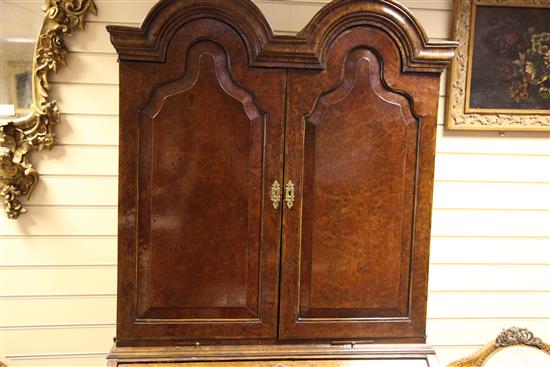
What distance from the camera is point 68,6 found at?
197 cm

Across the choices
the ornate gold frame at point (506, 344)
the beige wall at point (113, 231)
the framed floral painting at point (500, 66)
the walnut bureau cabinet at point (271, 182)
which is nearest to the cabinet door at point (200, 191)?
the walnut bureau cabinet at point (271, 182)

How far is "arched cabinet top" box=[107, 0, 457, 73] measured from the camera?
147 centimetres

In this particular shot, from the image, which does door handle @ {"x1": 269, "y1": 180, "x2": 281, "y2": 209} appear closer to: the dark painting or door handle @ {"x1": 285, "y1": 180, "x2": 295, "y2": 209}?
door handle @ {"x1": 285, "y1": 180, "x2": 295, "y2": 209}

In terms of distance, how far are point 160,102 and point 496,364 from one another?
149cm

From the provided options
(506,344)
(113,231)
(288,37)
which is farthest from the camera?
(113,231)

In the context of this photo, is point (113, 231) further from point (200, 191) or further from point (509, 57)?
point (509, 57)

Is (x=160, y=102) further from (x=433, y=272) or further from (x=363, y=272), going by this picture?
(x=433, y=272)

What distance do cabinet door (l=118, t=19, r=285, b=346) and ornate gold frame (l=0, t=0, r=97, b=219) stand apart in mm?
680

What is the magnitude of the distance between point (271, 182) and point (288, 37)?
456 mm

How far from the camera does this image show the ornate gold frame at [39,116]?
77.5 inches

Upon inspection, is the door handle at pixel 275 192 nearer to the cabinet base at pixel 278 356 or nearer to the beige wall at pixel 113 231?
the cabinet base at pixel 278 356

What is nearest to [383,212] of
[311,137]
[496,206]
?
[311,137]

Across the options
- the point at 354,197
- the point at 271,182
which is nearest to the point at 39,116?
the point at 271,182

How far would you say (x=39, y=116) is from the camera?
199 cm
